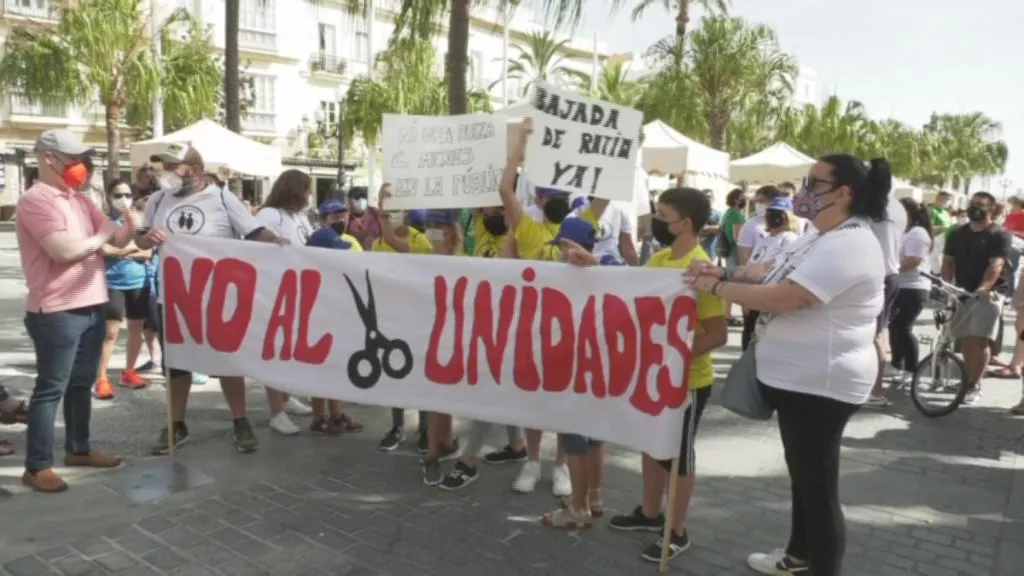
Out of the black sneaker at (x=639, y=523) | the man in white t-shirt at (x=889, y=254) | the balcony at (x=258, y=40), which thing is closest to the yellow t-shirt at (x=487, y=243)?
the black sneaker at (x=639, y=523)

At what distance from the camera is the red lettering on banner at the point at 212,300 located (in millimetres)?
4781

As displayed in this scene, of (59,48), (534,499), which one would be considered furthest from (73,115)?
(534,499)

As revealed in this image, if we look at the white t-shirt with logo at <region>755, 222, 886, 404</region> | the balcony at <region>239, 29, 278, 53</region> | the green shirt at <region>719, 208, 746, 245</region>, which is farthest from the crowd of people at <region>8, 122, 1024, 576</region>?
the balcony at <region>239, 29, 278, 53</region>

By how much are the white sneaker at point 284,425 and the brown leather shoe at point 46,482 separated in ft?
4.70

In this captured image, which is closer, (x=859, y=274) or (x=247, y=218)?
(x=859, y=274)

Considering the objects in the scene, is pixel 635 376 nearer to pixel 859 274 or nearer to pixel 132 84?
pixel 859 274

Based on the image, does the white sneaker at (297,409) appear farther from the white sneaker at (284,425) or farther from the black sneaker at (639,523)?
the black sneaker at (639,523)

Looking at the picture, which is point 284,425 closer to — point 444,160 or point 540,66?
point 444,160

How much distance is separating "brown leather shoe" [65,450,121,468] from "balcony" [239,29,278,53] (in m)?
35.4

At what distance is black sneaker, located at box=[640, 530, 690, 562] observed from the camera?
364cm

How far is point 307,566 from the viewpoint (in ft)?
11.6

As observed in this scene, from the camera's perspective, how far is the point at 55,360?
425 cm

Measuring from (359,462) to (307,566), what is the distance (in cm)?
143

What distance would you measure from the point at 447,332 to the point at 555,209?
96cm
